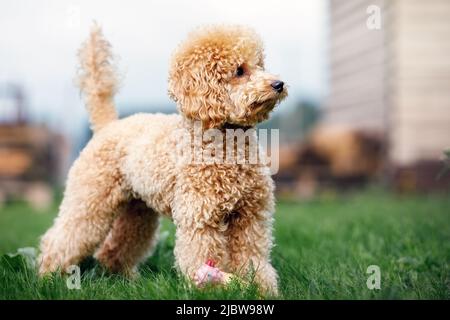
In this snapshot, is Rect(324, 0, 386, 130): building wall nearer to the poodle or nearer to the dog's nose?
the poodle

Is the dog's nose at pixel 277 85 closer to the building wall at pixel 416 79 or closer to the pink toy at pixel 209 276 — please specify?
the pink toy at pixel 209 276

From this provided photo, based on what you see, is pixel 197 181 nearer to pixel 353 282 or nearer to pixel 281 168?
pixel 353 282

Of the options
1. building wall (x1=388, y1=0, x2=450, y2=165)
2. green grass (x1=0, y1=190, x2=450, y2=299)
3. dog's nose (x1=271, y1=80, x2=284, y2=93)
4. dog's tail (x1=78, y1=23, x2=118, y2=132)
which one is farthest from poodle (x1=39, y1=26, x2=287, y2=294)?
building wall (x1=388, y1=0, x2=450, y2=165)

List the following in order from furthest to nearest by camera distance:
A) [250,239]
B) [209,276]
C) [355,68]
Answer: [355,68] → [250,239] → [209,276]

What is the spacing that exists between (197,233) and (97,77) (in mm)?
1525

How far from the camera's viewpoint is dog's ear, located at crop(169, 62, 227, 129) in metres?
3.22

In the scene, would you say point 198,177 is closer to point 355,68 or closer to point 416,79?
→ point 416,79


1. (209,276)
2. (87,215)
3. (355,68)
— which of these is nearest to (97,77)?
(87,215)

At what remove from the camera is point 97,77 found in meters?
4.19

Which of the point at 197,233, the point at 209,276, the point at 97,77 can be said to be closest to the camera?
the point at 209,276

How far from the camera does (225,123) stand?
3.31 m

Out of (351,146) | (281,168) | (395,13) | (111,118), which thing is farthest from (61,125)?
(111,118)

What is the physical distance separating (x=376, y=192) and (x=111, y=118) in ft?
23.1
